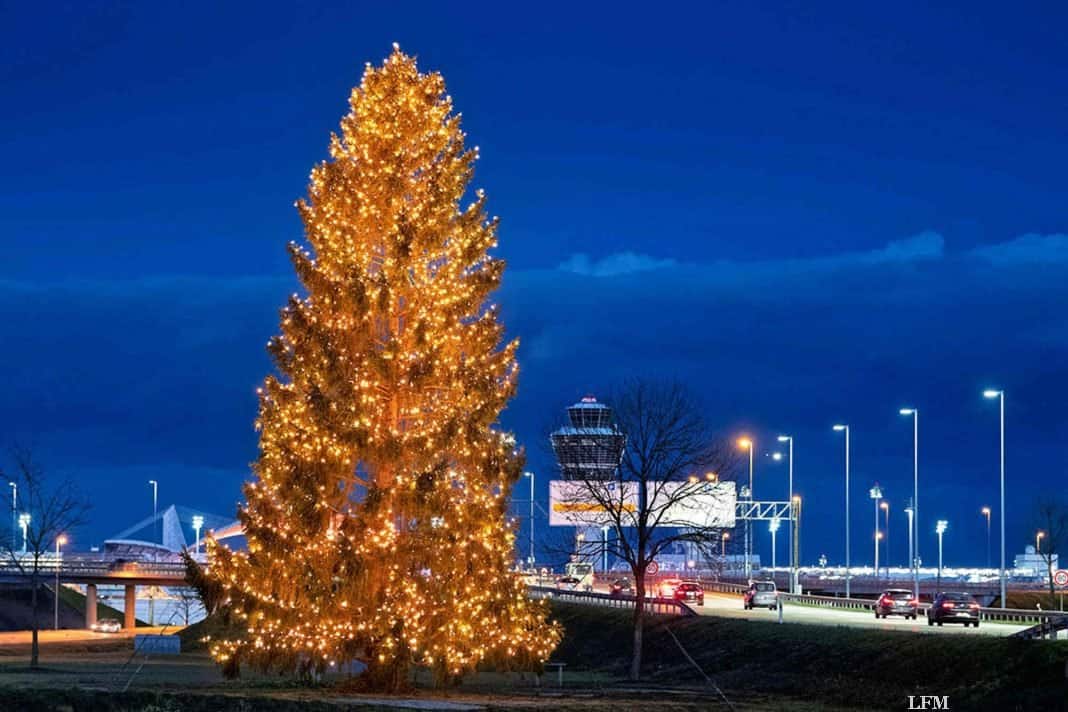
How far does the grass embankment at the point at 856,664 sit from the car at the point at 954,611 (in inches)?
285

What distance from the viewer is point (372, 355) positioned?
1344 inches

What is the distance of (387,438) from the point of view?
110 feet

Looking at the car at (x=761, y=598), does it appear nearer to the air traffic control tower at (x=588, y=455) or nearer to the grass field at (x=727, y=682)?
the grass field at (x=727, y=682)

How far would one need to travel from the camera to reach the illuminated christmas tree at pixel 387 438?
110ft

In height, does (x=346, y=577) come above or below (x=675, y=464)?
below

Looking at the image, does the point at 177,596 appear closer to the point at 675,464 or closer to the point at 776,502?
the point at 776,502

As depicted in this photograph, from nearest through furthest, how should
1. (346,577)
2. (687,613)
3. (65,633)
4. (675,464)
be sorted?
1. (346,577)
2. (675,464)
3. (687,613)
4. (65,633)

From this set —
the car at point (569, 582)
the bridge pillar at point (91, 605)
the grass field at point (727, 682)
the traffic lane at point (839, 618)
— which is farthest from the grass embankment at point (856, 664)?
the bridge pillar at point (91, 605)

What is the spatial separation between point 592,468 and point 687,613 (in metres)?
16.9

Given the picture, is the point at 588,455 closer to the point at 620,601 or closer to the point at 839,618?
the point at 839,618

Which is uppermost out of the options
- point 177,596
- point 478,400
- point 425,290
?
point 425,290

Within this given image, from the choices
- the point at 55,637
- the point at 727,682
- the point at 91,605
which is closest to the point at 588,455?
the point at 727,682

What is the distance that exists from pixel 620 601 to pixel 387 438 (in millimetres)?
56555

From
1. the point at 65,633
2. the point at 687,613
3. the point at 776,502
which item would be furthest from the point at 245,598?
the point at 776,502
